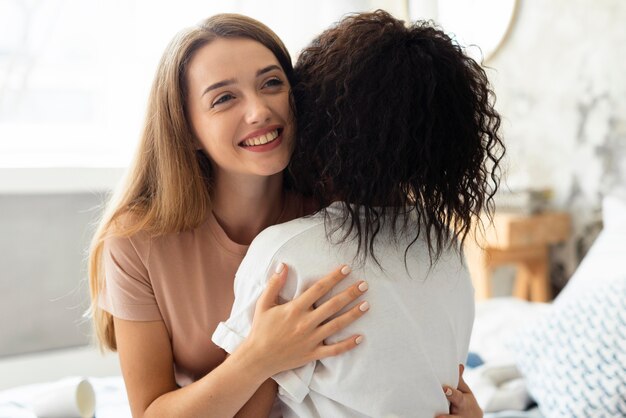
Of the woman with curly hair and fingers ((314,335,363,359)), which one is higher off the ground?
the woman with curly hair

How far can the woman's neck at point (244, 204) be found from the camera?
1.40 metres

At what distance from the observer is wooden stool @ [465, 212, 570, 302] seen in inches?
117

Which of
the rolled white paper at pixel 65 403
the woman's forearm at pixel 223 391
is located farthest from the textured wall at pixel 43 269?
the woman's forearm at pixel 223 391

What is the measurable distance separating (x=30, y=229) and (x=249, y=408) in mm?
1810

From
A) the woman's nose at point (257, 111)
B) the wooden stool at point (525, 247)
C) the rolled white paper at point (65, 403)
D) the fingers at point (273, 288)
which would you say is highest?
the woman's nose at point (257, 111)

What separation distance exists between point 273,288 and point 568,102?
2331 millimetres

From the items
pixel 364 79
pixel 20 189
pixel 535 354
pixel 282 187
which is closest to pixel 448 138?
pixel 364 79

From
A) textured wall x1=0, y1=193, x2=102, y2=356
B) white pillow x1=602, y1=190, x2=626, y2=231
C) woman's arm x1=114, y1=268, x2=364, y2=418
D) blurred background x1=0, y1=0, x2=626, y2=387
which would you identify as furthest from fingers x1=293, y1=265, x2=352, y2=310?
textured wall x1=0, y1=193, x2=102, y2=356

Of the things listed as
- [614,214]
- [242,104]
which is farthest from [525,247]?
[242,104]

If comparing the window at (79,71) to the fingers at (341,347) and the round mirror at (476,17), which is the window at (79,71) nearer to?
the round mirror at (476,17)

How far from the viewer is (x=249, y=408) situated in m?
1.16

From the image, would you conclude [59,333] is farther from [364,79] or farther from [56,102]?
[364,79]

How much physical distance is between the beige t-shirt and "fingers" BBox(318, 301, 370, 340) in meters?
0.35

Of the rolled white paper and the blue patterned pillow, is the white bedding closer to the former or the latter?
the rolled white paper
